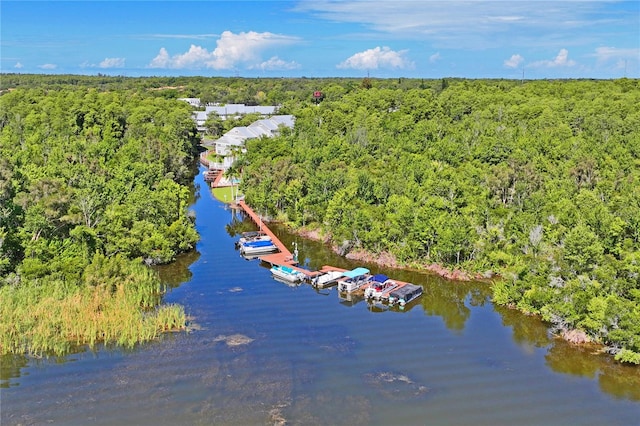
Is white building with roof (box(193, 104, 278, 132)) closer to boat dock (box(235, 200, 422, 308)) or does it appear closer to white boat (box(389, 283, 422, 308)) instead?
boat dock (box(235, 200, 422, 308))

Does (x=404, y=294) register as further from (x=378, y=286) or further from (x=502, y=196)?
(x=502, y=196)

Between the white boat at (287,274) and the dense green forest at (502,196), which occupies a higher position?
the dense green forest at (502,196)

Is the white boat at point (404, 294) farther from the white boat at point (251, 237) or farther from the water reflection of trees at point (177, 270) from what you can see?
the water reflection of trees at point (177, 270)


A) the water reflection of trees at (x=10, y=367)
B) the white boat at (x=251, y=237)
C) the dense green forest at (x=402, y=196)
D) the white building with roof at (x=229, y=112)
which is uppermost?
the white building with roof at (x=229, y=112)

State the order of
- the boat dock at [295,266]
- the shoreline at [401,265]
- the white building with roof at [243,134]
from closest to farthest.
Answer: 1. the boat dock at [295,266]
2. the shoreline at [401,265]
3. the white building with roof at [243,134]

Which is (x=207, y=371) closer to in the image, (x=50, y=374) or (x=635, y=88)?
(x=50, y=374)

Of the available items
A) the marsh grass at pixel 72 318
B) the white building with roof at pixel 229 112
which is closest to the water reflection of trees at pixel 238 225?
the marsh grass at pixel 72 318
